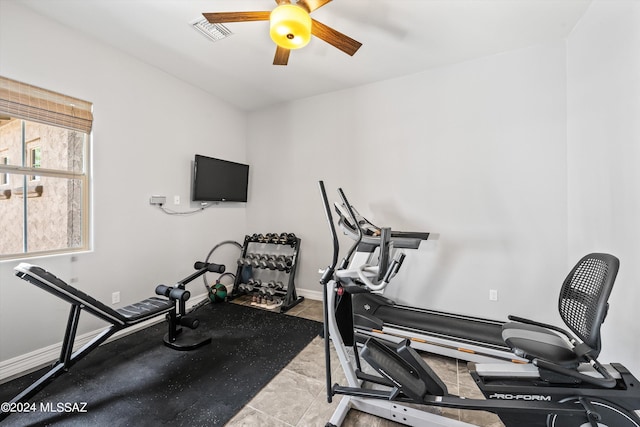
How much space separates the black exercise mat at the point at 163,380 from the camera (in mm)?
1727

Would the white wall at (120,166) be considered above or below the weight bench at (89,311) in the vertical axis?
above

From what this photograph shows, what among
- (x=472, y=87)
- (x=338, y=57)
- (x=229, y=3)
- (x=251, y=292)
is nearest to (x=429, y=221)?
(x=472, y=87)

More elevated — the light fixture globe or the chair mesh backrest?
the light fixture globe

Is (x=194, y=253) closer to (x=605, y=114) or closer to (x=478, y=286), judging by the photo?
(x=478, y=286)

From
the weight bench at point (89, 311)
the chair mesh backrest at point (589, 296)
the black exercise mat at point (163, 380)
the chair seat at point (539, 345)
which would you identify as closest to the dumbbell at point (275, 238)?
the black exercise mat at point (163, 380)

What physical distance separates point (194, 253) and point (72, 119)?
76.9 inches

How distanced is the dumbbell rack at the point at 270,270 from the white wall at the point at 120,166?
0.49m

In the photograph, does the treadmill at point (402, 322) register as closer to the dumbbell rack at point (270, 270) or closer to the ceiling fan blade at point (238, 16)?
the dumbbell rack at point (270, 270)

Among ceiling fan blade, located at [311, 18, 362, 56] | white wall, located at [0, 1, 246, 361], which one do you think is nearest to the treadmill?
ceiling fan blade, located at [311, 18, 362, 56]

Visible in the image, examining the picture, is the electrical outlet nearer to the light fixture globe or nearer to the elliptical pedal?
the light fixture globe

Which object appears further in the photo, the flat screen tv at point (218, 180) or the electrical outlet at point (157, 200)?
the flat screen tv at point (218, 180)

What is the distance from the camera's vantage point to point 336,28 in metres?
2.47

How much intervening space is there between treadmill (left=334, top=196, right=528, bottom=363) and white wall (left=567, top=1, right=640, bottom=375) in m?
0.77

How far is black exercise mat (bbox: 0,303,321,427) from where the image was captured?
1.73 meters
